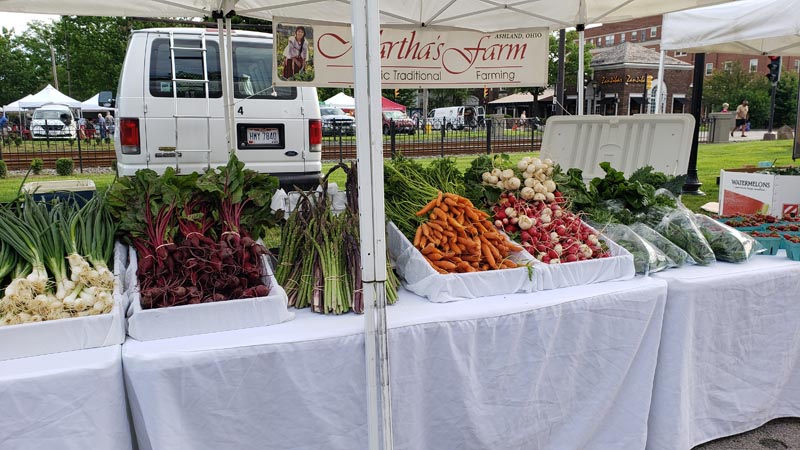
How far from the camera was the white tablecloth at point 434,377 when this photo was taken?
1910 millimetres

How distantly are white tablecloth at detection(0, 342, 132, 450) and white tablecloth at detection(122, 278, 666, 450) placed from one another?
8 centimetres

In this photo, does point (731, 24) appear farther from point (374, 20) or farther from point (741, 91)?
point (741, 91)

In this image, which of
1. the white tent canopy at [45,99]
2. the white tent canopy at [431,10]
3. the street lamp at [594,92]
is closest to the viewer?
the white tent canopy at [431,10]

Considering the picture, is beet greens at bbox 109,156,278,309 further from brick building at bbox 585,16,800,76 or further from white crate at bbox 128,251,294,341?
brick building at bbox 585,16,800,76

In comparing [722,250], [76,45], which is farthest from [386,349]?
[76,45]

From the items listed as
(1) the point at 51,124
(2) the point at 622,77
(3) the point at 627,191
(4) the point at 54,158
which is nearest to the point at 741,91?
(2) the point at 622,77

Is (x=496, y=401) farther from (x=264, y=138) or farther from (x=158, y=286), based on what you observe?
(x=264, y=138)

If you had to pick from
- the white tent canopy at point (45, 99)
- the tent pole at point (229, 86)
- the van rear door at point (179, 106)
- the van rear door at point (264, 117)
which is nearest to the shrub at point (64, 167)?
the van rear door at point (179, 106)

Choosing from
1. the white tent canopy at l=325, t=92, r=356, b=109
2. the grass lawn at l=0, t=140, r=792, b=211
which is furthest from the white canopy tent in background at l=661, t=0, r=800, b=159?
the white tent canopy at l=325, t=92, r=356, b=109

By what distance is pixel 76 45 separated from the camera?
23.8 metres

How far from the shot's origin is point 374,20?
1791 millimetres

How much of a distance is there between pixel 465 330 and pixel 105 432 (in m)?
1.29

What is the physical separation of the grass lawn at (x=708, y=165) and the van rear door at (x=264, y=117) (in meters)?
0.72

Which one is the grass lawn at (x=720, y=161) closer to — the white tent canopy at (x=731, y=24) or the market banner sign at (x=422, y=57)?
the white tent canopy at (x=731, y=24)
